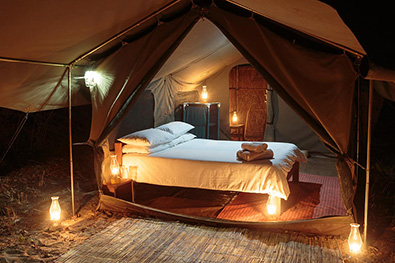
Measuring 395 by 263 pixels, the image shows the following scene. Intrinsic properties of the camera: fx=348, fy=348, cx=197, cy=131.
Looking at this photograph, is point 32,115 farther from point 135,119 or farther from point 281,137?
point 281,137

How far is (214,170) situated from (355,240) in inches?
61.7

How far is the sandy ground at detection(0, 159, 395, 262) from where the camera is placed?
9.46 feet

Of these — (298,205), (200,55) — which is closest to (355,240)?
(298,205)

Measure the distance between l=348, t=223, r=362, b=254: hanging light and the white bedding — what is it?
84 centimetres

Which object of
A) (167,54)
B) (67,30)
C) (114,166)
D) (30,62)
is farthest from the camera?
(114,166)

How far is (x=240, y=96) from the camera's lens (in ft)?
28.8

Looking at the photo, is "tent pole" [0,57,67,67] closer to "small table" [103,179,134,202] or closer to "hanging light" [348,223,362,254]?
"small table" [103,179,134,202]

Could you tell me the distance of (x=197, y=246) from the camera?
118 inches

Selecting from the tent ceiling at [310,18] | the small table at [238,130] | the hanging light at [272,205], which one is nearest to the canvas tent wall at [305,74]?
the tent ceiling at [310,18]

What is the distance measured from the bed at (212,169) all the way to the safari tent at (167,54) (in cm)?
43

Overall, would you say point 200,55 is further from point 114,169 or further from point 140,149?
point 114,169

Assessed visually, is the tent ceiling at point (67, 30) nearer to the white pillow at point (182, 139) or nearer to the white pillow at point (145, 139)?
the white pillow at point (145, 139)

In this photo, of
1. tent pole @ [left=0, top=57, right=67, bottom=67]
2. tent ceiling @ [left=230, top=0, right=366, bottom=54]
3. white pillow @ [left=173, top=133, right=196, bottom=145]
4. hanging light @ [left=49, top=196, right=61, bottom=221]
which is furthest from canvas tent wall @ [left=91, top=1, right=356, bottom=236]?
hanging light @ [left=49, top=196, right=61, bottom=221]

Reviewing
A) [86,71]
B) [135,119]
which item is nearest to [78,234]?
[86,71]
